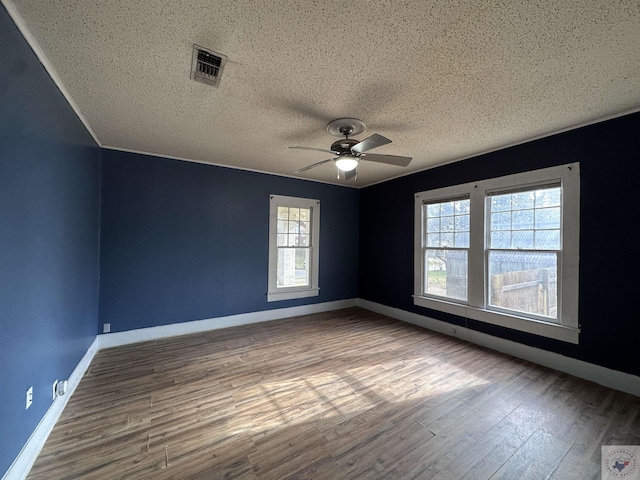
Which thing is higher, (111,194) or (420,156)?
(420,156)

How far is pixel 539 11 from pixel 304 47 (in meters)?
1.26

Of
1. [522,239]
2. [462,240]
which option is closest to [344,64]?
[522,239]

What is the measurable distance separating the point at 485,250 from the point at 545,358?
1353 mm

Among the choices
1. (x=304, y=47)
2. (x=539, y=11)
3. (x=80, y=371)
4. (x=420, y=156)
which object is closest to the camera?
(x=539, y=11)

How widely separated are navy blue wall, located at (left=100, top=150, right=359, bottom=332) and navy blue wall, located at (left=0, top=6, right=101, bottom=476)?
3.13 ft

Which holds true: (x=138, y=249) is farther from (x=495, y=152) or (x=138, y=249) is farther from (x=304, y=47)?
(x=495, y=152)

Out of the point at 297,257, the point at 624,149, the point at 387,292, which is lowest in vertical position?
the point at 387,292

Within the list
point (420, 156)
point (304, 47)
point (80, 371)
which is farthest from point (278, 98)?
point (80, 371)

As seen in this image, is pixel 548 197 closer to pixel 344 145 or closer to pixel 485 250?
pixel 485 250

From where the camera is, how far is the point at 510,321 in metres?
3.15

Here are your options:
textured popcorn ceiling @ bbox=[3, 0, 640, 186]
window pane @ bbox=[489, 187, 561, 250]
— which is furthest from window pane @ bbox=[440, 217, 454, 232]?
textured popcorn ceiling @ bbox=[3, 0, 640, 186]

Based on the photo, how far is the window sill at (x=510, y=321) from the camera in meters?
2.73

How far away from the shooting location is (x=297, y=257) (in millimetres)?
4914

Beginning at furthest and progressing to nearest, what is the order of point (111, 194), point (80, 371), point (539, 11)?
point (111, 194)
point (80, 371)
point (539, 11)
